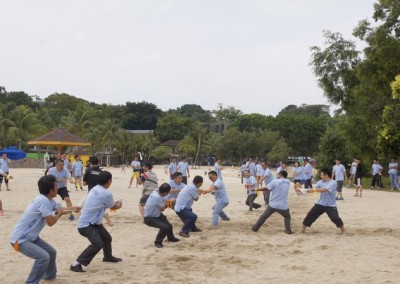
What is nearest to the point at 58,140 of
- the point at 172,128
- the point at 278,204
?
the point at 278,204

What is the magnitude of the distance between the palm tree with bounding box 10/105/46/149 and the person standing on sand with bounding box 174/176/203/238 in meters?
51.8

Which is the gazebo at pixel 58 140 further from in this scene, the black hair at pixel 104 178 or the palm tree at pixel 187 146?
the palm tree at pixel 187 146

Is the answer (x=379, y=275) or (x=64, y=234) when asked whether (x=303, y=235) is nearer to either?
(x=379, y=275)

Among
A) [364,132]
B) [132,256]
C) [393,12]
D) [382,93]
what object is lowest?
[132,256]

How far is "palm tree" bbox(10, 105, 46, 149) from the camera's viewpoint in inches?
2351

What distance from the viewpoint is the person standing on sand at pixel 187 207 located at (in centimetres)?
1098

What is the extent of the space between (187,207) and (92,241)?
12.8ft

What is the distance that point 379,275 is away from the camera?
7.40 m

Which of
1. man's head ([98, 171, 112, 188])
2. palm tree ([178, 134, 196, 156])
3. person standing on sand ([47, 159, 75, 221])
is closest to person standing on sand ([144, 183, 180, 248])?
man's head ([98, 171, 112, 188])

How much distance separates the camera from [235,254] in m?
9.05

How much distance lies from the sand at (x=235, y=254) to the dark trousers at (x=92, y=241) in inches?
9.3

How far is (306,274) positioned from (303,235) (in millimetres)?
3695

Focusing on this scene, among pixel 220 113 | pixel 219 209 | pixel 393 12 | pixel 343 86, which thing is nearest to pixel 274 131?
pixel 220 113

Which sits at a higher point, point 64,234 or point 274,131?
point 274,131
